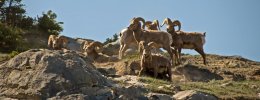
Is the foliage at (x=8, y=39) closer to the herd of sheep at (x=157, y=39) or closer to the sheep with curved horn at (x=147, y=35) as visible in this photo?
the herd of sheep at (x=157, y=39)

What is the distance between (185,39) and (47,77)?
61.9ft

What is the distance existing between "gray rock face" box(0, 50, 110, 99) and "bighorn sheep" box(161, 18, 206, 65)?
57.3 ft

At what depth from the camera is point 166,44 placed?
2695 cm

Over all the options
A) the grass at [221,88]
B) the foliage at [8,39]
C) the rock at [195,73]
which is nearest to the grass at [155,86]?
the grass at [221,88]

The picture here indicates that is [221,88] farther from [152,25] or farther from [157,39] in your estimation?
[152,25]

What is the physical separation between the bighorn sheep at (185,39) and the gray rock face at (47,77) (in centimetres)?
1746

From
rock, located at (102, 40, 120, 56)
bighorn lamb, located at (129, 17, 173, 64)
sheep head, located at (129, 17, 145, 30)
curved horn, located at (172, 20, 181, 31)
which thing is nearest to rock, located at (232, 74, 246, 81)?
bighorn lamb, located at (129, 17, 173, 64)

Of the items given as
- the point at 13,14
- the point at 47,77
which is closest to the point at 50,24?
the point at 13,14

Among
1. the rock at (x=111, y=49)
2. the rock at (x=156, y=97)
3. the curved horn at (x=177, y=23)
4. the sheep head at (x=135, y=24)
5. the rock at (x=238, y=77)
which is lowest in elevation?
the rock at (x=156, y=97)

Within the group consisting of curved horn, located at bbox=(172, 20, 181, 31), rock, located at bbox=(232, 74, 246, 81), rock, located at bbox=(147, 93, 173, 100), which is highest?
curved horn, located at bbox=(172, 20, 181, 31)

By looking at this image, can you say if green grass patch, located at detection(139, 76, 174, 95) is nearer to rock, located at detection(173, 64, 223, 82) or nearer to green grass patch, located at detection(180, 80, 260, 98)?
green grass patch, located at detection(180, 80, 260, 98)

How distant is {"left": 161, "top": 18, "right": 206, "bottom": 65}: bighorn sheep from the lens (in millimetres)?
28797

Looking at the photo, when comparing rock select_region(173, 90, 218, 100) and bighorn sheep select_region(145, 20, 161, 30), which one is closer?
rock select_region(173, 90, 218, 100)

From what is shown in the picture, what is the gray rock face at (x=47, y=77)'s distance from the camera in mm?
10680
